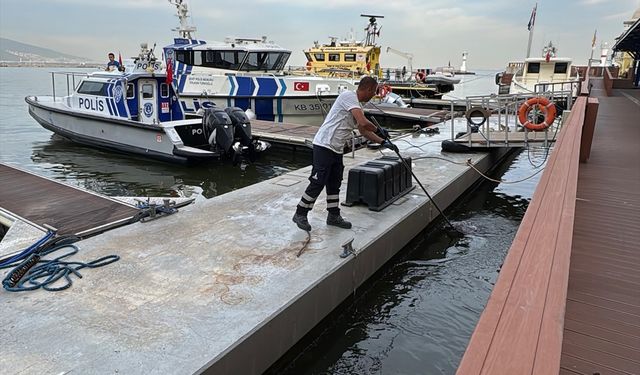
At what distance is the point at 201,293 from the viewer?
3.41 m

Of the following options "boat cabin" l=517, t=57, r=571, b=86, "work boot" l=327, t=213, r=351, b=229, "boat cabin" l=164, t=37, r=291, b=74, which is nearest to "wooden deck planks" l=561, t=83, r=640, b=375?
"work boot" l=327, t=213, r=351, b=229

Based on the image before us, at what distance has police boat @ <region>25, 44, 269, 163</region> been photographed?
10.2m

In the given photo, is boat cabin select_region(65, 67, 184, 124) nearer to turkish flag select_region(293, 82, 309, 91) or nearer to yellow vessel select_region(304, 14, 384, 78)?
turkish flag select_region(293, 82, 309, 91)

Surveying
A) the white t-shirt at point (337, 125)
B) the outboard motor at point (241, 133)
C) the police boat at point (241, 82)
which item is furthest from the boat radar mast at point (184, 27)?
the white t-shirt at point (337, 125)

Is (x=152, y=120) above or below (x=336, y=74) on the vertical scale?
below

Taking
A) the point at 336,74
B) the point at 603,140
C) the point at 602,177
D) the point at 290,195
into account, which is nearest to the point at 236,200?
the point at 290,195

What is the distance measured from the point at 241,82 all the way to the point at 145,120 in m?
4.30

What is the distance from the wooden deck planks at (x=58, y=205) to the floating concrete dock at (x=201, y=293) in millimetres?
620

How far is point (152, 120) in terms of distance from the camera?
11.8 m

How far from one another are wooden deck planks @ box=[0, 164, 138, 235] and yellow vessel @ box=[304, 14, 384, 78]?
18546 millimetres

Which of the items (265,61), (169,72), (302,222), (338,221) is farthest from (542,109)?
(265,61)

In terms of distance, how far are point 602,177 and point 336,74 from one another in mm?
19514

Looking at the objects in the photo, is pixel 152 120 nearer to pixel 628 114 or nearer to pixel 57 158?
pixel 57 158

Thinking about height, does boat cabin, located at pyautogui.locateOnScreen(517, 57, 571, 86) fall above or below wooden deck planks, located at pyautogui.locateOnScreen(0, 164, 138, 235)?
above
